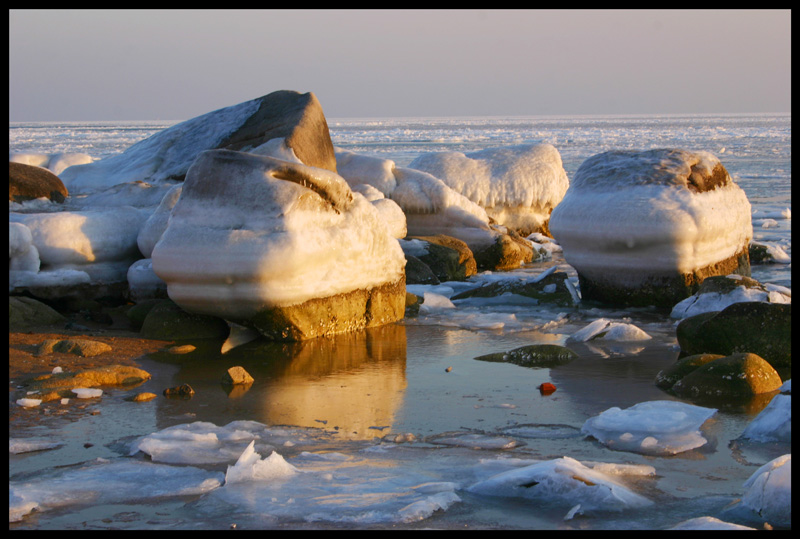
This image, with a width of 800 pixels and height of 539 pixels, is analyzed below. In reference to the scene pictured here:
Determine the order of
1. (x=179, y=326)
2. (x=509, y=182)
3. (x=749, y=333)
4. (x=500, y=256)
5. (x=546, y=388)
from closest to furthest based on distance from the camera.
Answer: (x=546, y=388), (x=749, y=333), (x=179, y=326), (x=500, y=256), (x=509, y=182)

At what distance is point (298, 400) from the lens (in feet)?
20.6

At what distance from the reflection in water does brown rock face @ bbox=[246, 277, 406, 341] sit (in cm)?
10

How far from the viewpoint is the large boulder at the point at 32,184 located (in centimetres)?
1110

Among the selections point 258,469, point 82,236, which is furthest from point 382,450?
point 82,236

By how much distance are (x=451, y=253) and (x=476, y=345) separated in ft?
13.8

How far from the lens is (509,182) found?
16.0 m

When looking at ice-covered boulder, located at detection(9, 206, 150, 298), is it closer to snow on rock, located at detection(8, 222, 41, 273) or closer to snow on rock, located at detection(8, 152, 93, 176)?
snow on rock, located at detection(8, 222, 41, 273)

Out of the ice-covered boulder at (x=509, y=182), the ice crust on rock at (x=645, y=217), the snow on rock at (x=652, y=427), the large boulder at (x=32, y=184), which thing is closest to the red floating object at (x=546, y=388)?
the snow on rock at (x=652, y=427)

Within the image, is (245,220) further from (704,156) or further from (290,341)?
(704,156)

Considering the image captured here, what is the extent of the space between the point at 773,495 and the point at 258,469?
2562 millimetres

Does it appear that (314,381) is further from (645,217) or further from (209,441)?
(645,217)

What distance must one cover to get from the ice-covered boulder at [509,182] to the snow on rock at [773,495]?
1168cm

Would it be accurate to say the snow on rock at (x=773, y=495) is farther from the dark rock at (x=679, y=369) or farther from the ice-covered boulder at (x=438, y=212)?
the ice-covered boulder at (x=438, y=212)
